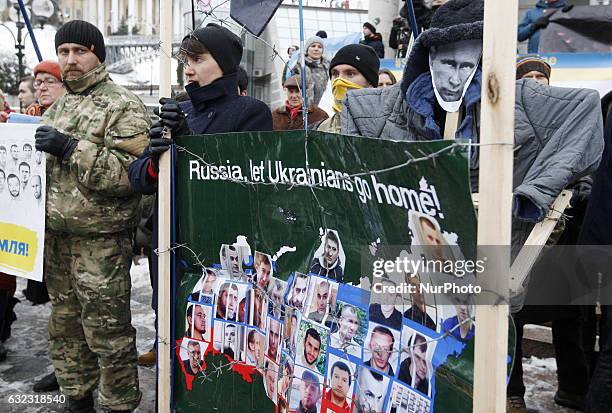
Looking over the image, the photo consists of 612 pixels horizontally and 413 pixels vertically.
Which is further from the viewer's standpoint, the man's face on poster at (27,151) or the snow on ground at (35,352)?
the snow on ground at (35,352)

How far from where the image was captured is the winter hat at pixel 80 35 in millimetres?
3330

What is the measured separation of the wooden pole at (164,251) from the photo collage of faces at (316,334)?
0.09 metres

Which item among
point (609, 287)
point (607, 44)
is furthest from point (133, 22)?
point (609, 287)

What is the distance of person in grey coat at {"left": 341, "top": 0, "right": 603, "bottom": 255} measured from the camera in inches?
78.4

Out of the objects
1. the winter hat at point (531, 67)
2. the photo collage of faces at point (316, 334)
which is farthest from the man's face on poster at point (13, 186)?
the winter hat at point (531, 67)

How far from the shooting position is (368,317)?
2057mm

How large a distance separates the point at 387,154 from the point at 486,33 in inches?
18.0

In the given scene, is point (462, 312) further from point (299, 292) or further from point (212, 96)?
point (212, 96)

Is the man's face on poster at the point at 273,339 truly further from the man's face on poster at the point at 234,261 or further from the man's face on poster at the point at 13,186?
the man's face on poster at the point at 13,186

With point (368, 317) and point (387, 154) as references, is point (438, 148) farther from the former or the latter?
point (368, 317)

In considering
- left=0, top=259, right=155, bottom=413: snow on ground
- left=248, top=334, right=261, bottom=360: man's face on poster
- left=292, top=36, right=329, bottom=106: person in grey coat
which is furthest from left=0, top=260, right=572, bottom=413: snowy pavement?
left=292, top=36, right=329, bottom=106: person in grey coat

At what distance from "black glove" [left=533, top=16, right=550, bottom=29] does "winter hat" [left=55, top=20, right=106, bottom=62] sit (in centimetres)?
531

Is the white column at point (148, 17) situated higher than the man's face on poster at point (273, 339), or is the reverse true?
the white column at point (148, 17)

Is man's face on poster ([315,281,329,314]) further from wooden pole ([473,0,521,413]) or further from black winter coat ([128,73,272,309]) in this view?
black winter coat ([128,73,272,309])
